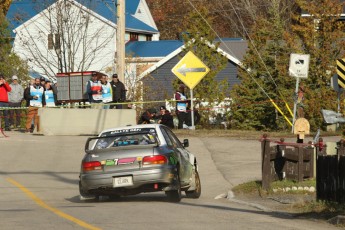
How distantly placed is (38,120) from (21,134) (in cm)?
90

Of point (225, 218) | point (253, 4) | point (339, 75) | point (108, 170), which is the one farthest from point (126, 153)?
point (253, 4)

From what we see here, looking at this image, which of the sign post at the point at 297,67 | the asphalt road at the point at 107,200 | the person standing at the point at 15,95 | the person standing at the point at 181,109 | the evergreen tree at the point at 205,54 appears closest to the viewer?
the asphalt road at the point at 107,200

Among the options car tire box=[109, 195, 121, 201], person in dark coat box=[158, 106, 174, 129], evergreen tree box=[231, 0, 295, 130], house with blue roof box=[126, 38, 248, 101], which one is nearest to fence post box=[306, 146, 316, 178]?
car tire box=[109, 195, 121, 201]

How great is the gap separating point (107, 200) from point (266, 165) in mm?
3360

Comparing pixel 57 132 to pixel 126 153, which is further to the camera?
pixel 57 132

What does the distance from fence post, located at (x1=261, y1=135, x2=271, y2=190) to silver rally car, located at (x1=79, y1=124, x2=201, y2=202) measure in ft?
7.55

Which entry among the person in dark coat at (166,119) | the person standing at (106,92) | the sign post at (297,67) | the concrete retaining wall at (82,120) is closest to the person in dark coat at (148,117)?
the person in dark coat at (166,119)

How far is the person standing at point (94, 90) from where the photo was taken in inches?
1387

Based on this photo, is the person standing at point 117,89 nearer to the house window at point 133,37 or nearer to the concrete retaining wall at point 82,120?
the concrete retaining wall at point 82,120

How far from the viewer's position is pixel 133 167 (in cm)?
1819

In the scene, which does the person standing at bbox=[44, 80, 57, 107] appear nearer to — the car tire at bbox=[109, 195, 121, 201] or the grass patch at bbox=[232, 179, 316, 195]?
the grass patch at bbox=[232, 179, 316, 195]

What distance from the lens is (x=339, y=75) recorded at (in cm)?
2269

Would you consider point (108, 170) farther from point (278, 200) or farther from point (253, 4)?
point (253, 4)

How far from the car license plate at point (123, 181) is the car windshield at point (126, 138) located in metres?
0.88
